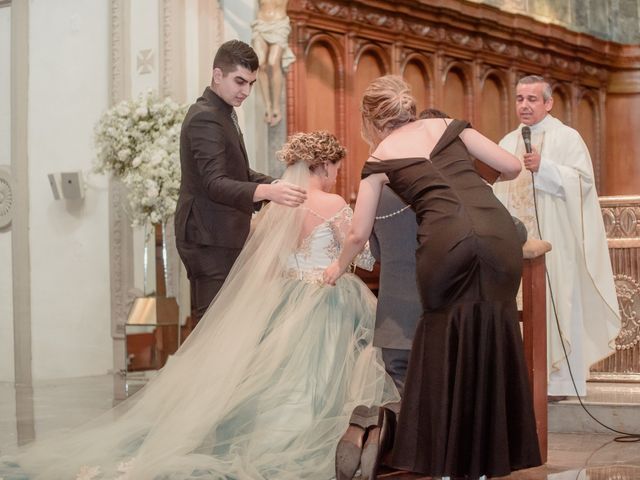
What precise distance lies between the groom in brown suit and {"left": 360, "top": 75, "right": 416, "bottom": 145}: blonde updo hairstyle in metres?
0.89

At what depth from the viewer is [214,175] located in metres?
5.08

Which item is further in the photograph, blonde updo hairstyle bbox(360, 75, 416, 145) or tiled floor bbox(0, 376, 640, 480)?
tiled floor bbox(0, 376, 640, 480)

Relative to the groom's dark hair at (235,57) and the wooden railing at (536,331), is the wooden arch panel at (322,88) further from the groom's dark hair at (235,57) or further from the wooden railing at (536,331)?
the wooden railing at (536,331)

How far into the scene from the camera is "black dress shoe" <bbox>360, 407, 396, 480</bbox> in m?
4.27

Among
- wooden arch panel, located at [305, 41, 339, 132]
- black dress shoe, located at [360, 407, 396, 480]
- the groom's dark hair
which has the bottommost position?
black dress shoe, located at [360, 407, 396, 480]

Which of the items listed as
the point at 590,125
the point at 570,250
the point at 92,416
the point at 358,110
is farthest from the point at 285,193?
the point at 590,125

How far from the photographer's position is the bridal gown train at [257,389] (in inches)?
184

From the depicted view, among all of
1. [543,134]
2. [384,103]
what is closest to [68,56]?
[543,134]

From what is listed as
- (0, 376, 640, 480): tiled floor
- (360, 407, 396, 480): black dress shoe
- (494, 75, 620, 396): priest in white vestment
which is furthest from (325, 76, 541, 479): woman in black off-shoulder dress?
(494, 75, 620, 396): priest in white vestment

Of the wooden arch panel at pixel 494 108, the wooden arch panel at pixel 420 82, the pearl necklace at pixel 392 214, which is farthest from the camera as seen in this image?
the wooden arch panel at pixel 494 108

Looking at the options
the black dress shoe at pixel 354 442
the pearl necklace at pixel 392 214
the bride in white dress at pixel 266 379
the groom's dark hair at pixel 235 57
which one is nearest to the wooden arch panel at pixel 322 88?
the bride in white dress at pixel 266 379

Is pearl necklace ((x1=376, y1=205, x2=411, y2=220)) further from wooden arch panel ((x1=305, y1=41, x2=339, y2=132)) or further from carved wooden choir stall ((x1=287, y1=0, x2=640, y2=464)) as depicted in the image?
wooden arch panel ((x1=305, y1=41, x2=339, y2=132))

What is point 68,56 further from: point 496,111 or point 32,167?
point 496,111

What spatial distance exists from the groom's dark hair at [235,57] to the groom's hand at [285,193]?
0.64m
